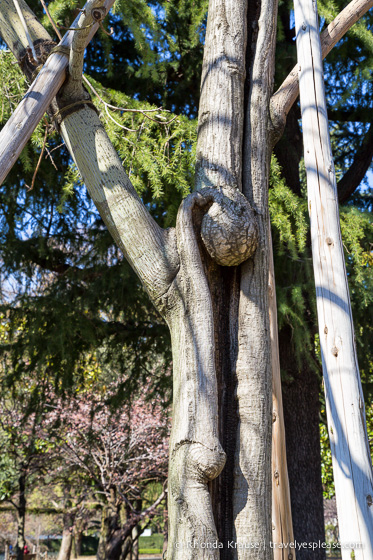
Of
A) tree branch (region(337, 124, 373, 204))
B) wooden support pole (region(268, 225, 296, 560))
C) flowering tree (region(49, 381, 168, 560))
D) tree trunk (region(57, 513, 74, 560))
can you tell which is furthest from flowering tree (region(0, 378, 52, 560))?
wooden support pole (region(268, 225, 296, 560))

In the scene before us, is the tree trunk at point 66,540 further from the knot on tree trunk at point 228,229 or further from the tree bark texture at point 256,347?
the knot on tree trunk at point 228,229

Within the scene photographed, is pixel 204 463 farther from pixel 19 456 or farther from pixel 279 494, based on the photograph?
pixel 19 456

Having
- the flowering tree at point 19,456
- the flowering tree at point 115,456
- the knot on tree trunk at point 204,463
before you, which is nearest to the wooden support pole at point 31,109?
the knot on tree trunk at point 204,463

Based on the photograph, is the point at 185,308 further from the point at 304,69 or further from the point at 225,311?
the point at 304,69

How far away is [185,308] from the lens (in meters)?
2.22

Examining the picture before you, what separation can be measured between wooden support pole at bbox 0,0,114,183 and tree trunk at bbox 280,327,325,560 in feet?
10.8

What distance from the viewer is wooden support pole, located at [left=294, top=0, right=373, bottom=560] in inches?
80.9

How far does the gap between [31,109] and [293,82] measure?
1471mm

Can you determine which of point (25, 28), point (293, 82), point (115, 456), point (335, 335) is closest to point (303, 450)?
point (335, 335)

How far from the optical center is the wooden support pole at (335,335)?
2055 mm

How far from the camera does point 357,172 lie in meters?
5.91

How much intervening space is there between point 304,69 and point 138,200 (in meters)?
1.18

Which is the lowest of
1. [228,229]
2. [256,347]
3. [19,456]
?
[256,347]

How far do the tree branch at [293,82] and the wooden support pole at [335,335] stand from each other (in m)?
0.11
